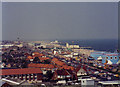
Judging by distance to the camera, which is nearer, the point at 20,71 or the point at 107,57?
the point at 20,71

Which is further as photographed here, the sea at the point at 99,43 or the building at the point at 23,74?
the sea at the point at 99,43

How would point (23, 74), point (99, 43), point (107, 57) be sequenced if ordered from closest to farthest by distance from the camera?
point (23, 74) < point (107, 57) < point (99, 43)

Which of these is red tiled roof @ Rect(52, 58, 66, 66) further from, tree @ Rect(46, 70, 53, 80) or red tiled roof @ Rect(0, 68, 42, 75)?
red tiled roof @ Rect(0, 68, 42, 75)

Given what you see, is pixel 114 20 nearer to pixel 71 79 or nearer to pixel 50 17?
pixel 50 17

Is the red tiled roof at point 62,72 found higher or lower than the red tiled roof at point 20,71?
lower

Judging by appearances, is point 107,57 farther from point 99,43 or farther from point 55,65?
point 55,65

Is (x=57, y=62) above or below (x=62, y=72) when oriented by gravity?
above

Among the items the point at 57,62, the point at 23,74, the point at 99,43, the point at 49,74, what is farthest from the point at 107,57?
the point at 23,74

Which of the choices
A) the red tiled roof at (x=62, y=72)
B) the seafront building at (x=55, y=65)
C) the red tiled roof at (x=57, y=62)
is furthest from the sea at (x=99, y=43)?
the red tiled roof at (x=62, y=72)

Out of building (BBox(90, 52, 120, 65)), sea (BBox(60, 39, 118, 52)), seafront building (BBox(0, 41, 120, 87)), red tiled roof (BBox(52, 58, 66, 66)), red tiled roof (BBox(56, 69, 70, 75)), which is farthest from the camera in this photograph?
sea (BBox(60, 39, 118, 52))

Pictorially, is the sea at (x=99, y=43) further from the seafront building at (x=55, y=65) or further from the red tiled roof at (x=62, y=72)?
the red tiled roof at (x=62, y=72)

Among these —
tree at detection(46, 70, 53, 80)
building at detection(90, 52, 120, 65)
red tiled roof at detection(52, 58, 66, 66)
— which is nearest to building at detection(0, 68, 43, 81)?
tree at detection(46, 70, 53, 80)
